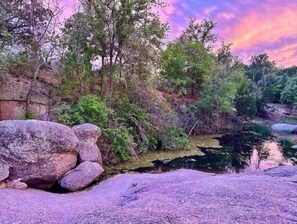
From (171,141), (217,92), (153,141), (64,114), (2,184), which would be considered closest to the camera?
(2,184)

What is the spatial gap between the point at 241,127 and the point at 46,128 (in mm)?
29919

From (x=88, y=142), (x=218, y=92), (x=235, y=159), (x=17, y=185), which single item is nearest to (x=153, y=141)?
(x=235, y=159)

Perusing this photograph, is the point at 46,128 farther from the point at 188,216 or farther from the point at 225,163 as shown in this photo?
the point at 225,163

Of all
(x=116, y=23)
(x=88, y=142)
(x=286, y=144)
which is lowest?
(x=286, y=144)

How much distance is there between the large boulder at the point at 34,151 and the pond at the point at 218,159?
3.16 metres

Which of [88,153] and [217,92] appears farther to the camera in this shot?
[217,92]

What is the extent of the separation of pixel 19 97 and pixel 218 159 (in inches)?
517

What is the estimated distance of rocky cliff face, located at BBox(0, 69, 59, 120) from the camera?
18.4 meters

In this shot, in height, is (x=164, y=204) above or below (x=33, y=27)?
below

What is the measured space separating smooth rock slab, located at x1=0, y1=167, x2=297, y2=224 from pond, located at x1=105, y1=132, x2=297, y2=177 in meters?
4.12

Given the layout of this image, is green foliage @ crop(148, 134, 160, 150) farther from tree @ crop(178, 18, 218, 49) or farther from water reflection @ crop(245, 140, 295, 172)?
tree @ crop(178, 18, 218, 49)

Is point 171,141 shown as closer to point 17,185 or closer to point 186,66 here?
point 17,185

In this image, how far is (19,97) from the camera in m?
18.8

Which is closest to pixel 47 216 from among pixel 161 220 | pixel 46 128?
pixel 161 220
